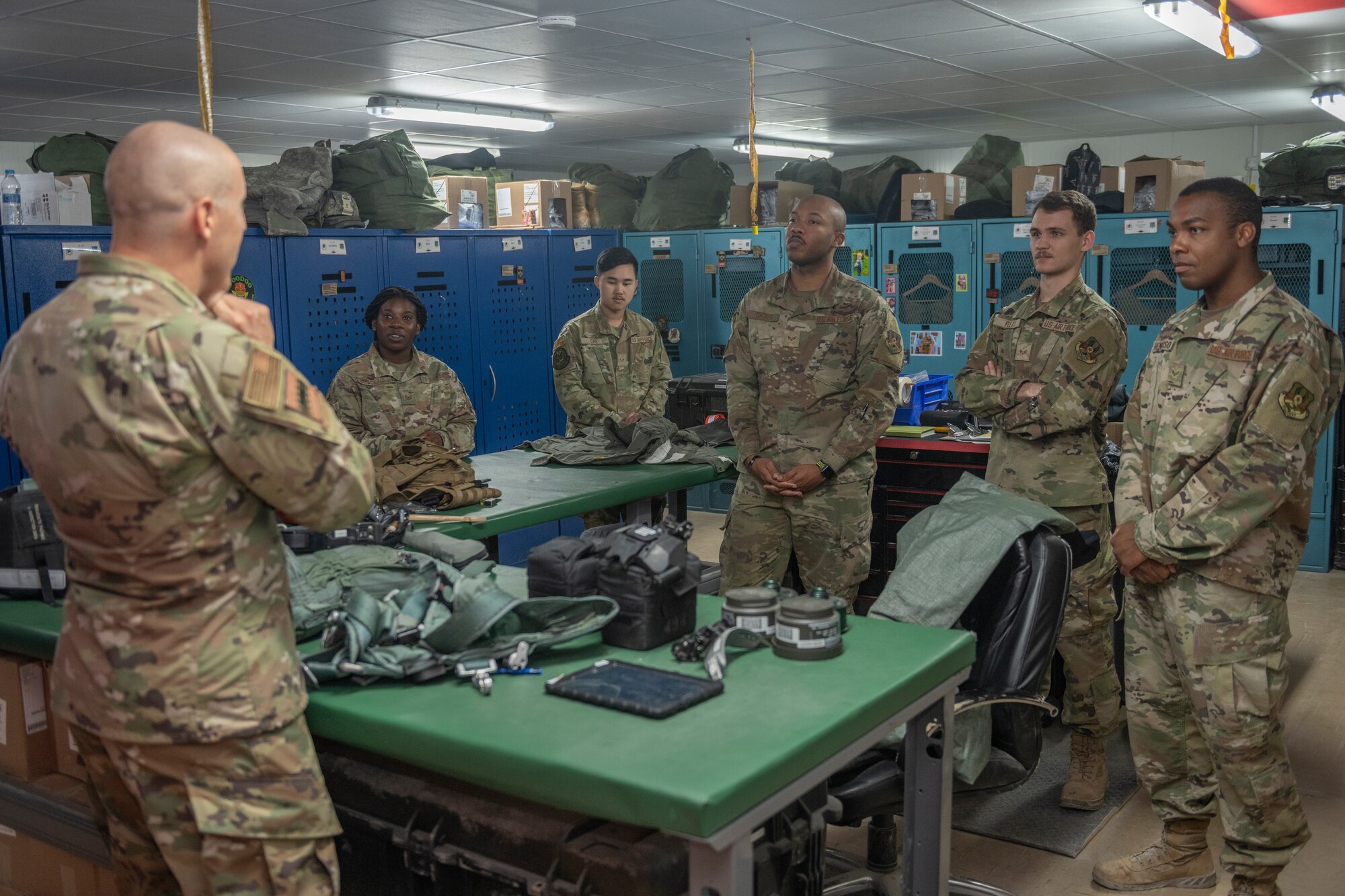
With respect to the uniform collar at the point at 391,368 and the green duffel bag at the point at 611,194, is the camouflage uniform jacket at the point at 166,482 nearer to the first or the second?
the uniform collar at the point at 391,368

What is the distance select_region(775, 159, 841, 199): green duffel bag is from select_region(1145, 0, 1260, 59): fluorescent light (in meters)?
2.12

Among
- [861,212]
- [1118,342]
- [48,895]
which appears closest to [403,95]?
[861,212]

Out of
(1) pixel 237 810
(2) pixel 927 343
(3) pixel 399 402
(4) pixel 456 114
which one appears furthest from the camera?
(4) pixel 456 114

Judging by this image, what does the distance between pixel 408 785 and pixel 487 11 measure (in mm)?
4738

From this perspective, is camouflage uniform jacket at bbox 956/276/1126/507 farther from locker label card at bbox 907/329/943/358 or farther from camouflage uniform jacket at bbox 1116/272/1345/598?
locker label card at bbox 907/329/943/358

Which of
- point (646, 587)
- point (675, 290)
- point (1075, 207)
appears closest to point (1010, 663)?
point (646, 587)

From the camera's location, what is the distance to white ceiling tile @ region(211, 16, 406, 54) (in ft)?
20.1

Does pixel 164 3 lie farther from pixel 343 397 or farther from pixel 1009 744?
pixel 1009 744

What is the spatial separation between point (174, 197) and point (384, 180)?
437 centimetres

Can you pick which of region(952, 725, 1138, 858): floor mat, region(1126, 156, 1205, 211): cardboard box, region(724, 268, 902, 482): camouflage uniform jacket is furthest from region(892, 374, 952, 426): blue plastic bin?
region(952, 725, 1138, 858): floor mat

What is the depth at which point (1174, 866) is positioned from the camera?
117 inches

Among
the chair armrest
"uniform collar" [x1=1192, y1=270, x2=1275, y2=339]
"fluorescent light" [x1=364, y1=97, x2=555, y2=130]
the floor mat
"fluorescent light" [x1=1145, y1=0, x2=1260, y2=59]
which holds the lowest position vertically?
the floor mat

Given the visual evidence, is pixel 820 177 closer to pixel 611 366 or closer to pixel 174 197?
pixel 611 366

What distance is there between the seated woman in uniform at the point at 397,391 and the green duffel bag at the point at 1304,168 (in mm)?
4785
